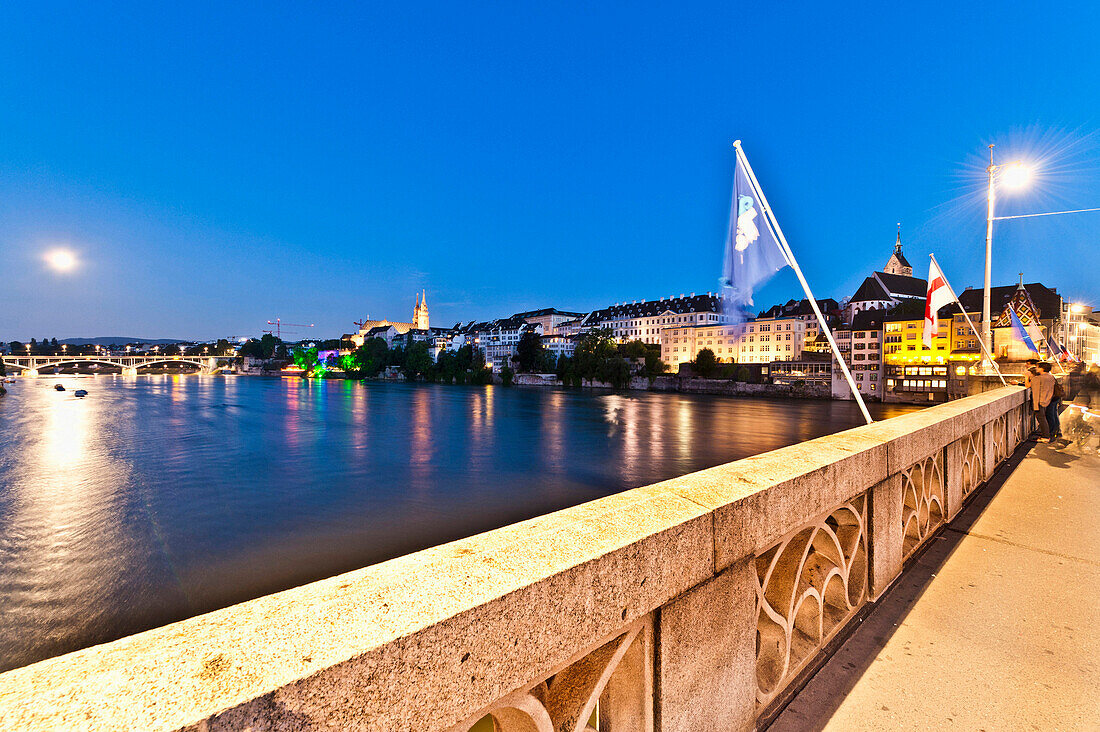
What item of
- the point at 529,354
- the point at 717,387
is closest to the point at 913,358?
the point at 717,387

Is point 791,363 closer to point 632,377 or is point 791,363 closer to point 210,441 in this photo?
point 632,377

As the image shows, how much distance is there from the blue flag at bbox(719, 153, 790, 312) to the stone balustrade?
11.1ft

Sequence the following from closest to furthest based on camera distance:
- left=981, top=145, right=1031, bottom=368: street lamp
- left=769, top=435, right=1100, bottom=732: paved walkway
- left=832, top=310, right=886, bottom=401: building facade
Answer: left=769, top=435, right=1100, bottom=732: paved walkway, left=981, top=145, right=1031, bottom=368: street lamp, left=832, top=310, right=886, bottom=401: building facade

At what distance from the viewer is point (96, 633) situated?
9.48 metres

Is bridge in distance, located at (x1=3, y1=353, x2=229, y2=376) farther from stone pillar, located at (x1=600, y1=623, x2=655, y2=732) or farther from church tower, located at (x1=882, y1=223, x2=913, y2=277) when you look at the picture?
church tower, located at (x1=882, y1=223, x2=913, y2=277)

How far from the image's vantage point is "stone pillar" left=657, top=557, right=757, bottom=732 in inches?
60.2

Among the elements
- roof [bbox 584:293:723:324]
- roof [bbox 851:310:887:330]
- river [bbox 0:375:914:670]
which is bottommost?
river [bbox 0:375:914:670]

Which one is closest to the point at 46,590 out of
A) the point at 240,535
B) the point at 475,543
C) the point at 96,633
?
the point at 96,633

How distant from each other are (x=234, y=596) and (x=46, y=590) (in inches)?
165

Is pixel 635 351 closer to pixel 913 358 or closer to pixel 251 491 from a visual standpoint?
pixel 913 358

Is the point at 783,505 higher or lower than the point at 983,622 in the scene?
higher

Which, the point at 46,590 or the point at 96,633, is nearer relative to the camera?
the point at 96,633

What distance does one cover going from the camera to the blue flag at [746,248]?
5.53 meters

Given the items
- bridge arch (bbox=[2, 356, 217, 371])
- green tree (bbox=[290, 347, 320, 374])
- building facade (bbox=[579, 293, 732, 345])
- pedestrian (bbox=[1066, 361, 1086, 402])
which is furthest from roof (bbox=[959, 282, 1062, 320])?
bridge arch (bbox=[2, 356, 217, 371])
